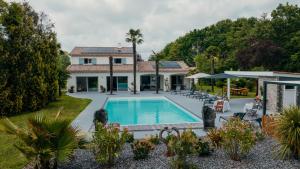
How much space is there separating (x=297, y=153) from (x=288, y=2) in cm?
3527

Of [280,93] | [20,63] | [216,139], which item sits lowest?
[216,139]

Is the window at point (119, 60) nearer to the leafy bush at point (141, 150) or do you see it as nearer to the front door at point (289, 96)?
the front door at point (289, 96)

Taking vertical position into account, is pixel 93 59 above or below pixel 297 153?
above

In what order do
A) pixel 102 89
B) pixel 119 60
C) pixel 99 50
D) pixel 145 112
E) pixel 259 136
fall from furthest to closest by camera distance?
pixel 99 50, pixel 119 60, pixel 102 89, pixel 145 112, pixel 259 136

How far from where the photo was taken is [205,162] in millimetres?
8258

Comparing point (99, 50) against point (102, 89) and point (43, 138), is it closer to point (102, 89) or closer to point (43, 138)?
point (102, 89)

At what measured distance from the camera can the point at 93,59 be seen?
39594 millimetres

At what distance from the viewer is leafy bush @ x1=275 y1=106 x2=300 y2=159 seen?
8242mm

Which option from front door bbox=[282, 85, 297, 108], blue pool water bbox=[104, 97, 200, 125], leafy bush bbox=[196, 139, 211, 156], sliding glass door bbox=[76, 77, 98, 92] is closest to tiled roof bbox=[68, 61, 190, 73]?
sliding glass door bbox=[76, 77, 98, 92]

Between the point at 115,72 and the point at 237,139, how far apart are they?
3051 centimetres

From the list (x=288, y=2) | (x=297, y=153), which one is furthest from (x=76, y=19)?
(x=288, y=2)

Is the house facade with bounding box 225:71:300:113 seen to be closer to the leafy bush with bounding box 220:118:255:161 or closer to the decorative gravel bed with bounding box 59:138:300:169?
the decorative gravel bed with bounding box 59:138:300:169

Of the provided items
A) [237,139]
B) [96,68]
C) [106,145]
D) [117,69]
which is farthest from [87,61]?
[237,139]

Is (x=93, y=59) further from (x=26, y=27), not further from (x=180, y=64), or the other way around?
(x=26, y=27)
